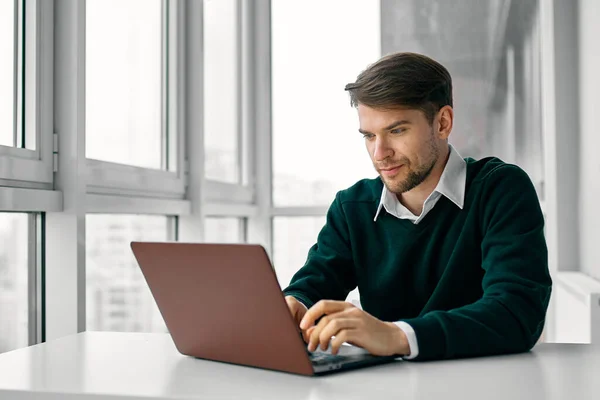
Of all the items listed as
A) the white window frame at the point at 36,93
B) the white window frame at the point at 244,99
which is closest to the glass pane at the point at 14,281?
the white window frame at the point at 36,93

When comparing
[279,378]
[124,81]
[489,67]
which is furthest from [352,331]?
[489,67]

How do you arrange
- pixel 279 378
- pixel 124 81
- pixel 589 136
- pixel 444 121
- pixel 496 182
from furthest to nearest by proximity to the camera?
pixel 589 136
pixel 124 81
pixel 444 121
pixel 496 182
pixel 279 378

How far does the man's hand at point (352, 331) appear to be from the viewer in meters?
1.05

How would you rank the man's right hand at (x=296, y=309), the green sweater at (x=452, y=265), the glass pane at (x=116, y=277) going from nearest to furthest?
1. the green sweater at (x=452, y=265)
2. the man's right hand at (x=296, y=309)
3. the glass pane at (x=116, y=277)

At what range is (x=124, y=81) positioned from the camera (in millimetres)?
2402

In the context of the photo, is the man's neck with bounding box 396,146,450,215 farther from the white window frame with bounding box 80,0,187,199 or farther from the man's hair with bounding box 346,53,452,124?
the white window frame with bounding box 80,0,187,199

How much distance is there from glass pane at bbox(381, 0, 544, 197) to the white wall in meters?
0.36

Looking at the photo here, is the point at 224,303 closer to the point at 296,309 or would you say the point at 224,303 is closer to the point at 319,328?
the point at 319,328

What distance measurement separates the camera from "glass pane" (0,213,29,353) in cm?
176

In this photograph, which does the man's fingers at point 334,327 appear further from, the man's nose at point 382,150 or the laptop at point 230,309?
the man's nose at point 382,150

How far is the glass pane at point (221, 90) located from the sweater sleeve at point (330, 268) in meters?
1.52

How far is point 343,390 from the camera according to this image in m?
0.93

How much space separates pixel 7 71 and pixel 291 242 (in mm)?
1965

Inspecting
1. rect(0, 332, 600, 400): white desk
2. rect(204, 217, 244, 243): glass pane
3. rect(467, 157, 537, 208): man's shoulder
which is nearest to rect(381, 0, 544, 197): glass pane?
rect(204, 217, 244, 243): glass pane
